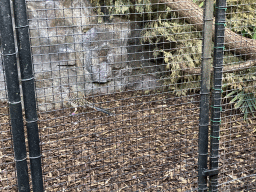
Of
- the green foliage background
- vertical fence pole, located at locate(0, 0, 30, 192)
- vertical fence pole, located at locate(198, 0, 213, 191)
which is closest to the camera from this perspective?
vertical fence pole, located at locate(0, 0, 30, 192)

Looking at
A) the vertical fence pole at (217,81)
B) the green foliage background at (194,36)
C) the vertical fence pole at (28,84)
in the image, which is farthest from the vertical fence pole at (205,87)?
the green foliage background at (194,36)

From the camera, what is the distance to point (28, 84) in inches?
72.5

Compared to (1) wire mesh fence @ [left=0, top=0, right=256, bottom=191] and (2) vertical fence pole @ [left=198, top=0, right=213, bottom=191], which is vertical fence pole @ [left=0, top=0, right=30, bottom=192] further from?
(2) vertical fence pole @ [left=198, top=0, right=213, bottom=191]

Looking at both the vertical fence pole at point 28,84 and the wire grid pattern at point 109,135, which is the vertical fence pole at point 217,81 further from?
the vertical fence pole at point 28,84

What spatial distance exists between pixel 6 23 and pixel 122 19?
12.6 feet

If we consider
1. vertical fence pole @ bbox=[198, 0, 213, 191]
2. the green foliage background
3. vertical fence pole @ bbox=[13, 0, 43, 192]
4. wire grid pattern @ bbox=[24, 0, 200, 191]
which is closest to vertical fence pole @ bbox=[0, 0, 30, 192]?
vertical fence pole @ bbox=[13, 0, 43, 192]

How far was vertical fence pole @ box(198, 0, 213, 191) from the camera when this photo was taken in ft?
7.25

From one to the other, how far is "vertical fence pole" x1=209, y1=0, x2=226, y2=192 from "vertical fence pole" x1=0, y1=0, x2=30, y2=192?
4.58 feet

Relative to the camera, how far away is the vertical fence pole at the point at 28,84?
1.75 metres

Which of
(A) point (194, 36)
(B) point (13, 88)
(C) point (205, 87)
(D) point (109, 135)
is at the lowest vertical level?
(D) point (109, 135)

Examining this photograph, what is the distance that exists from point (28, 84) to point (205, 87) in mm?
1270

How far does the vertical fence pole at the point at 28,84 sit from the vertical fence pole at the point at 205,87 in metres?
1.21

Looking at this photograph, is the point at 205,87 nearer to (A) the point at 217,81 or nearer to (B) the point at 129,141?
(A) the point at 217,81

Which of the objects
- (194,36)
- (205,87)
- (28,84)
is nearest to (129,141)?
(205,87)
